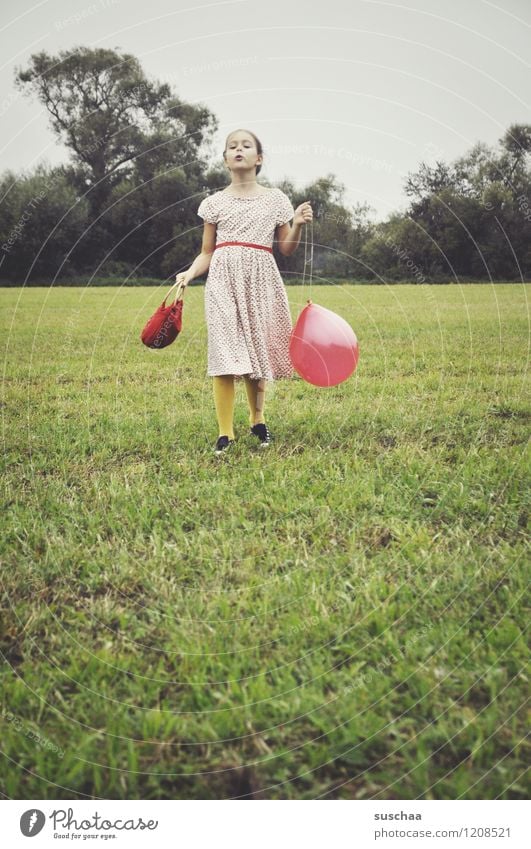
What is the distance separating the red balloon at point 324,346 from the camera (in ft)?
10.9

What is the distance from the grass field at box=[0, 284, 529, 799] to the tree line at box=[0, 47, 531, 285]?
265cm

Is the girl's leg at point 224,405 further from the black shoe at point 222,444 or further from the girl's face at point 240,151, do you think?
the girl's face at point 240,151

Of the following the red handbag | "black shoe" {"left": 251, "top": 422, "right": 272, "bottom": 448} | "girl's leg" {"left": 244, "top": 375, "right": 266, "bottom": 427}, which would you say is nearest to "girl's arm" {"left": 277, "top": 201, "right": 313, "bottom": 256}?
the red handbag

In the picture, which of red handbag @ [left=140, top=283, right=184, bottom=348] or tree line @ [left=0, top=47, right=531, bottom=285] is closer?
red handbag @ [left=140, top=283, right=184, bottom=348]

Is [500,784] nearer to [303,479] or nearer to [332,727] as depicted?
[332,727]

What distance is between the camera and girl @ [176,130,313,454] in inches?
141

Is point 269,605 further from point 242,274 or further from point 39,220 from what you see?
point 39,220

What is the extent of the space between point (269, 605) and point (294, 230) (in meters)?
2.29

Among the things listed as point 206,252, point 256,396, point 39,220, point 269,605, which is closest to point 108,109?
point 39,220

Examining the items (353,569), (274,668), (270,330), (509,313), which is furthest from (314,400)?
(509,313)
